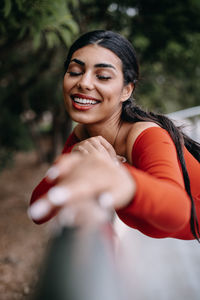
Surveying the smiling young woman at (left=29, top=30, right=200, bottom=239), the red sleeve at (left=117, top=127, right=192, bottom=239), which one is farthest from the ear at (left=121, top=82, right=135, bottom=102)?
the red sleeve at (left=117, top=127, right=192, bottom=239)

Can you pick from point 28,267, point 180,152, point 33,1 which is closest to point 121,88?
point 180,152

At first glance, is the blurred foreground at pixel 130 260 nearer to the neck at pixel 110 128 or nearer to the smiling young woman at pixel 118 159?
the smiling young woman at pixel 118 159

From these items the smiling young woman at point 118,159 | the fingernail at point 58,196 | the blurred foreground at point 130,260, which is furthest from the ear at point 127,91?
the fingernail at point 58,196

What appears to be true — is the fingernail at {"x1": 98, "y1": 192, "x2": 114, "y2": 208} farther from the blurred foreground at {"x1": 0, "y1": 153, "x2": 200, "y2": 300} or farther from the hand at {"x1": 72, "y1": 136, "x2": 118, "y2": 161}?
the hand at {"x1": 72, "y1": 136, "x2": 118, "y2": 161}

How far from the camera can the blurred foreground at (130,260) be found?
6.70ft

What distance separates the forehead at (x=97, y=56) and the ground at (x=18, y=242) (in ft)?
4.34

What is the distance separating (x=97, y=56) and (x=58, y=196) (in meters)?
1.04

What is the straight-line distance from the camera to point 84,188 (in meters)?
0.59

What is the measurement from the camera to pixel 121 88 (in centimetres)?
152

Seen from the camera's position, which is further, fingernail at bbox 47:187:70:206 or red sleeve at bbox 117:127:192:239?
red sleeve at bbox 117:127:192:239

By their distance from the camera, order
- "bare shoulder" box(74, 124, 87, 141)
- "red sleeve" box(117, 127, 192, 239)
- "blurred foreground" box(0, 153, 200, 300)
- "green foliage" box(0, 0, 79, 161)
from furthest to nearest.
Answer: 1. "green foliage" box(0, 0, 79, 161)
2. "blurred foreground" box(0, 153, 200, 300)
3. "bare shoulder" box(74, 124, 87, 141)
4. "red sleeve" box(117, 127, 192, 239)

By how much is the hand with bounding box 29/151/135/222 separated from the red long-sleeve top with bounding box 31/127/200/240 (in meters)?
0.06

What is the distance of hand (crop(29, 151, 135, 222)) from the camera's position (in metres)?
0.54

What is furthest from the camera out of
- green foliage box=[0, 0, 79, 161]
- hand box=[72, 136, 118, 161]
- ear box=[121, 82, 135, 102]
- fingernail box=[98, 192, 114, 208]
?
green foliage box=[0, 0, 79, 161]
